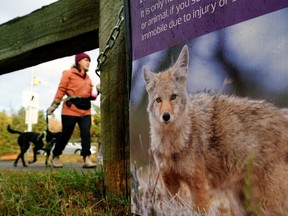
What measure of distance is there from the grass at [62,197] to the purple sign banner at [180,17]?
0.78 meters

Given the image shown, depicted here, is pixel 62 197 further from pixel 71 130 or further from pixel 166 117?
pixel 71 130

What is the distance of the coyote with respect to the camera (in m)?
1.05

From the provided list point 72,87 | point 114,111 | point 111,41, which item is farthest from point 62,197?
point 72,87

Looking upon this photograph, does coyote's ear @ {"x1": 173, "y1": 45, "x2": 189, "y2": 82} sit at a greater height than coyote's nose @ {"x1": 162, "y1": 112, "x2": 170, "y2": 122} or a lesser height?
greater

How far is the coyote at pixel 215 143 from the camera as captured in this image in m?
1.05

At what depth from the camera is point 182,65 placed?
4.44 ft

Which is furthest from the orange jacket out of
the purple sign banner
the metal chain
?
the purple sign banner

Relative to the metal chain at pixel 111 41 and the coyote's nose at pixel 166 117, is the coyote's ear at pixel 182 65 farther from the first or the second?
the metal chain at pixel 111 41

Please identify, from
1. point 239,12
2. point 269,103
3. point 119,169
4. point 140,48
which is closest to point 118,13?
point 140,48

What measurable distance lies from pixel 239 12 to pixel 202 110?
37cm

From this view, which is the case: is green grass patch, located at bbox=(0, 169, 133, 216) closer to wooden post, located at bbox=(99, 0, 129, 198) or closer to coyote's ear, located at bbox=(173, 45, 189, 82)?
wooden post, located at bbox=(99, 0, 129, 198)

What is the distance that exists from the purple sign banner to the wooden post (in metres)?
0.36

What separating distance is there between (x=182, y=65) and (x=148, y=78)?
0.25 m

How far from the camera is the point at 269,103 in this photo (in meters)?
1.02
